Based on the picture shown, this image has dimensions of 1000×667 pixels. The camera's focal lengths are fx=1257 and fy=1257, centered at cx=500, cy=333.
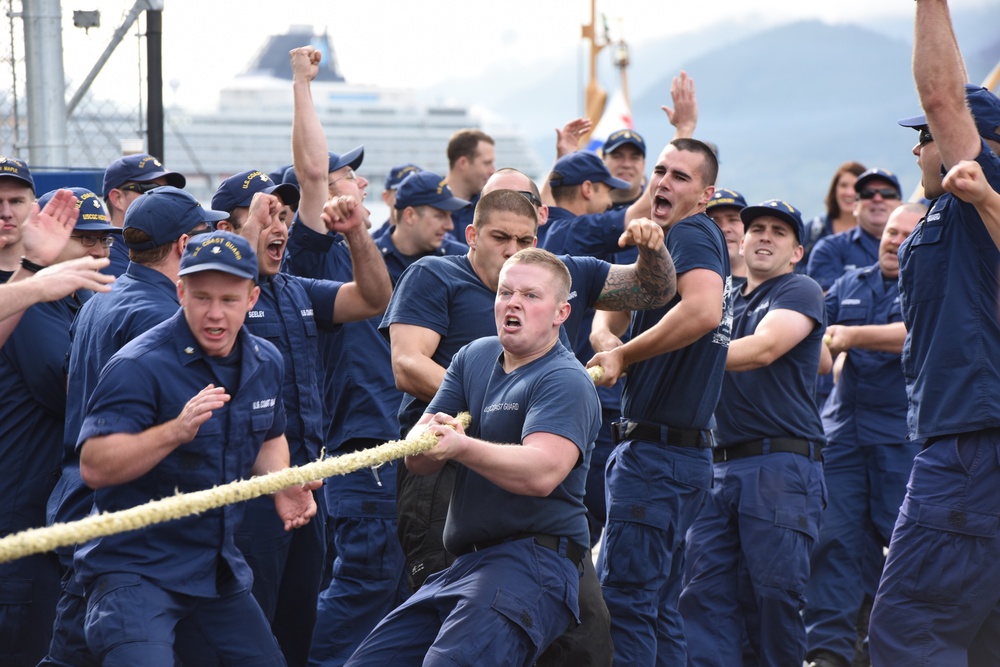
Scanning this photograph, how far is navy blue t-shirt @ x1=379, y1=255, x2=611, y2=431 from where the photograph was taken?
5.13 metres

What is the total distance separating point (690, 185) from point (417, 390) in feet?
5.17

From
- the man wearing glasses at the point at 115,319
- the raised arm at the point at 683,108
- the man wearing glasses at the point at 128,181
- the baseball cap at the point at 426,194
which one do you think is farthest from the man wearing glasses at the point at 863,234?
the man wearing glasses at the point at 115,319

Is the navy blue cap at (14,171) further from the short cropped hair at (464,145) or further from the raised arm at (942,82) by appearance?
the short cropped hair at (464,145)

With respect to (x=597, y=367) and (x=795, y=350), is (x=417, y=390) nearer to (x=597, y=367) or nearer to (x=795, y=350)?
(x=597, y=367)

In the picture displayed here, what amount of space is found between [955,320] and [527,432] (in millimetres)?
1639

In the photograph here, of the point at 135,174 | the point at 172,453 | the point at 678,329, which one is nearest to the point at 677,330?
the point at 678,329

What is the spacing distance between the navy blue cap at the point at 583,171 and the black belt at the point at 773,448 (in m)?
1.85

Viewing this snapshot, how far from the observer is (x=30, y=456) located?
16.0 feet

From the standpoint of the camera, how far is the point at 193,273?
3990 millimetres

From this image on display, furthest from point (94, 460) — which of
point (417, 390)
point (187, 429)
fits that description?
point (417, 390)

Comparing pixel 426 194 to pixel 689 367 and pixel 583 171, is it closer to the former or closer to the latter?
pixel 583 171

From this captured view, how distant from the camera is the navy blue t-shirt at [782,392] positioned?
19.9 feet

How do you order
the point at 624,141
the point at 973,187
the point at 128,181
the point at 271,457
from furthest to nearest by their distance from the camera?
1. the point at 624,141
2. the point at 128,181
3. the point at 271,457
4. the point at 973,187

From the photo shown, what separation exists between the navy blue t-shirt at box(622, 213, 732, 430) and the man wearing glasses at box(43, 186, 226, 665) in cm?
205
